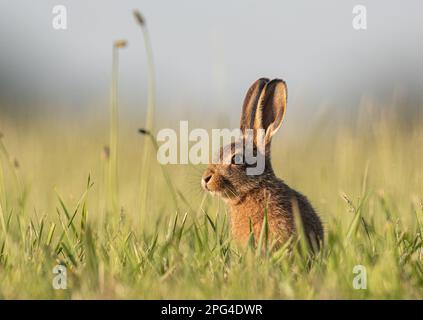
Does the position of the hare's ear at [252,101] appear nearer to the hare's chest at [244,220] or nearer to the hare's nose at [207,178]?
the hare's nose at [207,178]

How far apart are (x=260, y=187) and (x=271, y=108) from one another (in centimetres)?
68

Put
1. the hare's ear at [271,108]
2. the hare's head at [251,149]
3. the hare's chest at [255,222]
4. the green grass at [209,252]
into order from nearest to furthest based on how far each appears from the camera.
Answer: the green grass at [209,252], the hare's chest at [255,222], the hare's head at [251,149], the hare's ear at [271,108]

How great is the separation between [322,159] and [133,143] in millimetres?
2973

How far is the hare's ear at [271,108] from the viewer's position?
627 centimetres

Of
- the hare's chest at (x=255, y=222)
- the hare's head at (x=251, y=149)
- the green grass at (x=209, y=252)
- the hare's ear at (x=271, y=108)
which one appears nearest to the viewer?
the green grass at (x=209, y=252)

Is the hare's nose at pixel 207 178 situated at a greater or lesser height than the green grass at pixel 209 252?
greater

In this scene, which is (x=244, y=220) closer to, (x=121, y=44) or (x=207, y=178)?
(x=207, y=178)

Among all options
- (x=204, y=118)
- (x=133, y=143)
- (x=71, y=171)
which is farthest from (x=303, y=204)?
(x=133, y=143)

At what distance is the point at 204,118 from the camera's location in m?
8.84

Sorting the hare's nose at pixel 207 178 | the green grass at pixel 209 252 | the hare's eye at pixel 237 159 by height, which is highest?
the hare's eye at pixel 237 159

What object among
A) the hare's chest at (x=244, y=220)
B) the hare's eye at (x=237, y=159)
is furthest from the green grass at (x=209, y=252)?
the hare's eye at (x=237, y=159)

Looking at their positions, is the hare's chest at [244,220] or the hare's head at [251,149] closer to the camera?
the hare's chest at [244,220]
